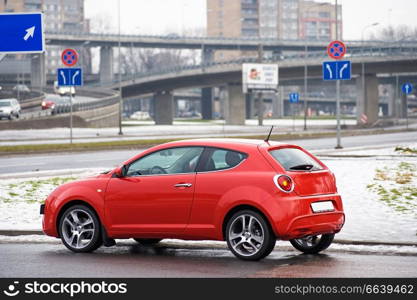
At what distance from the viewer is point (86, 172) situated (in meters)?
22.1

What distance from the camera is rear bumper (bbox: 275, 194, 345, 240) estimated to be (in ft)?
30.6

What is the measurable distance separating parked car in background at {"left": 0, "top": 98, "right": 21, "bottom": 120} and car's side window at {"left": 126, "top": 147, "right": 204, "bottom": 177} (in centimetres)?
5612

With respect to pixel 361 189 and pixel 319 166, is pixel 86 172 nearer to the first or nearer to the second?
pixel 361 189

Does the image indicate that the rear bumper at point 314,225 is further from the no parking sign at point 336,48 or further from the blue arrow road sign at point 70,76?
the blue arrow road sign at point 70,76

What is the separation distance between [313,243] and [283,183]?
120cm

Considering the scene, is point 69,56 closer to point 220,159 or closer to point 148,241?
point 148,241

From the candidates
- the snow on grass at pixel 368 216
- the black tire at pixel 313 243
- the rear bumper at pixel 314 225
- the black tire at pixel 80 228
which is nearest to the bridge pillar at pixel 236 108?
the snow on grass at pixel 368 216

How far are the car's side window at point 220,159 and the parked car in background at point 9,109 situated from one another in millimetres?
56698

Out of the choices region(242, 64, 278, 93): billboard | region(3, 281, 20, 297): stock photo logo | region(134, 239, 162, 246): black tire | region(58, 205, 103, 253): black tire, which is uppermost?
region(242, 64, 278, 93): billboard

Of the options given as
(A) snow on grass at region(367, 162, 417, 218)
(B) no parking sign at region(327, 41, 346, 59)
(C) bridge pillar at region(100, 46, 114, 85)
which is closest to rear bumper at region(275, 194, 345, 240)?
(A) snow on grass at region(367, 162, 417, 218)

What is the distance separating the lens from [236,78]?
346ft

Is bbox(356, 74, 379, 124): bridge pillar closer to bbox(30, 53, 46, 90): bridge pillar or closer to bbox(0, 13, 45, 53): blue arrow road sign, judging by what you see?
bbox(30, 53, 46, 90): bridge pillar

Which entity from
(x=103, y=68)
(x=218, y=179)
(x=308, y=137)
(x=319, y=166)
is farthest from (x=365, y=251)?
(x=103, y=68)

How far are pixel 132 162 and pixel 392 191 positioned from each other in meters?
7.26
